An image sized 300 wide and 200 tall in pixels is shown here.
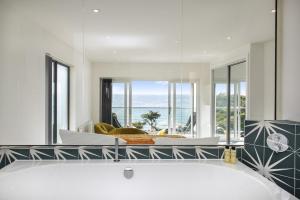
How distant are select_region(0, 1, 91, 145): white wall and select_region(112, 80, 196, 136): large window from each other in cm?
69

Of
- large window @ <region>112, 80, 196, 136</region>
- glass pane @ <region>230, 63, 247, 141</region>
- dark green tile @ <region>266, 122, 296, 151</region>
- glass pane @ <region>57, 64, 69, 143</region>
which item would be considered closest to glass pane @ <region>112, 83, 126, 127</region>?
large window @ <region>112, 80, 196, 136</region>

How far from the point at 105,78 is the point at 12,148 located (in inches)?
40.5

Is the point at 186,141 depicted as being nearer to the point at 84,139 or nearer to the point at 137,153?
the point at 137,153

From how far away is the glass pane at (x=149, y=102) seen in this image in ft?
7.39

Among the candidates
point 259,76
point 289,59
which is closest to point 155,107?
point 259,76

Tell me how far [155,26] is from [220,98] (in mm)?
1000

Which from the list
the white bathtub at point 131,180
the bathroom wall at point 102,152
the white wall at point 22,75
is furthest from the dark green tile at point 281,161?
the white wall at point 22,75

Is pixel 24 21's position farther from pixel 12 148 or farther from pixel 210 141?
pixel 210 141

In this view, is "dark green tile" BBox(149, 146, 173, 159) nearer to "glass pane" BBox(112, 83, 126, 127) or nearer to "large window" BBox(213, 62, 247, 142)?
"glass pane" BBox(112, 83, 126, 127)

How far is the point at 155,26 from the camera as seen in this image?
2230 millimetres

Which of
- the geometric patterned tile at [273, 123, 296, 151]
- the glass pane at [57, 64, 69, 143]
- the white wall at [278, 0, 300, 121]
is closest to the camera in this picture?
the geometric patterned tile at [273, 123, 296, 151]

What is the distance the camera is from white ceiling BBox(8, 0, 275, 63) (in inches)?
80.4

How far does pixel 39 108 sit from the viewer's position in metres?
2.03

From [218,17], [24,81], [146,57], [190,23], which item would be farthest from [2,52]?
[218,17]
